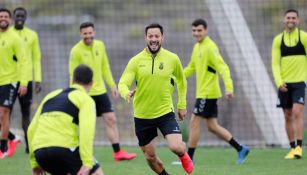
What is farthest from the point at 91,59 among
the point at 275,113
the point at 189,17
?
the point at 189,17

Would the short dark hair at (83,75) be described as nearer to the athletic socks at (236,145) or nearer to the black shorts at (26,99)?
the athletic socks at (236,145)

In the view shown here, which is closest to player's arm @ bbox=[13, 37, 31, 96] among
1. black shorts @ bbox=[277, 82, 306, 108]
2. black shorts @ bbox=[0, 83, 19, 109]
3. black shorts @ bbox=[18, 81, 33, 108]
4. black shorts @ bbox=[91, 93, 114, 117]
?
black shorts @ bbox=[0, 83, 19, 109]

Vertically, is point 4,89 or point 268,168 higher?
point 4,89

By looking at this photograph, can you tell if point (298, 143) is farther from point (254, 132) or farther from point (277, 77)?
point (254, 132)

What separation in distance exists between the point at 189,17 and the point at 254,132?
3545 millimetres

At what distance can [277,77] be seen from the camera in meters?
14.1

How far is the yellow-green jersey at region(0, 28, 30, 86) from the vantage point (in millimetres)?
14227

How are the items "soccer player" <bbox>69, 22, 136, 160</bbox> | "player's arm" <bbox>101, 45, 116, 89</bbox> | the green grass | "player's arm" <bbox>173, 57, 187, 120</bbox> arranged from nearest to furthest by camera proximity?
"player's arm" <bbox>173, 57, 187, 120</bbox>, the green grass, "soccer player" <bbox>69, 22, 136, 160</bbox>, "player's arm" <bbox>101, 45, 116, 89</bbox>

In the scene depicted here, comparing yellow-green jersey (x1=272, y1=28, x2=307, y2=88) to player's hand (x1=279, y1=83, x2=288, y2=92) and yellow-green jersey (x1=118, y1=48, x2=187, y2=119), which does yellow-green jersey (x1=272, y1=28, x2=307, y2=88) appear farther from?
yellow-green jersey (x1=118, y1=48, x2=187, y2=119)

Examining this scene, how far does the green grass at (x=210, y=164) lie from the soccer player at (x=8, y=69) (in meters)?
0.76

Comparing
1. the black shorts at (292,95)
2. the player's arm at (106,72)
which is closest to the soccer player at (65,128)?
the player's arm at (106,72)

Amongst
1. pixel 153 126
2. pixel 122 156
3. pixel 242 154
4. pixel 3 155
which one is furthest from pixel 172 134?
pixel 3 155

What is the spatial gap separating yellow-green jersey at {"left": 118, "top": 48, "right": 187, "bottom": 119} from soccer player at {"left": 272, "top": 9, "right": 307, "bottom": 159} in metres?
3.68

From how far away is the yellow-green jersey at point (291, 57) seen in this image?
14180 mm
